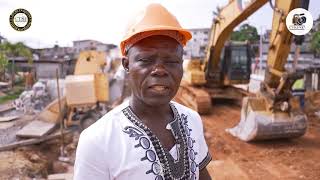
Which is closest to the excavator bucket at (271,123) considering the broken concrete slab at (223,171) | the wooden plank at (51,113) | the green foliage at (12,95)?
the broken concrete slab at (223,171)

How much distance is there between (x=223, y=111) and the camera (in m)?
10.5

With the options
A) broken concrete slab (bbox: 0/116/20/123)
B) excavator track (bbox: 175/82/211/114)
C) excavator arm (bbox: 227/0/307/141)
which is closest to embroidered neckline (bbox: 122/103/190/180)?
excavator arm (bbox: 227/0/307/141)

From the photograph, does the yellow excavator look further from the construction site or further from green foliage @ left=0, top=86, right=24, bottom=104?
green foliage @ left=0, top=86, right=24, bottom=104

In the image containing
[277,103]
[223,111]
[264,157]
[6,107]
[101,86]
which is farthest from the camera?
[6,107]

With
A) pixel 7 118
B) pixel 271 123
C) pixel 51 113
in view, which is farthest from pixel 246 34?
pixel 271 123

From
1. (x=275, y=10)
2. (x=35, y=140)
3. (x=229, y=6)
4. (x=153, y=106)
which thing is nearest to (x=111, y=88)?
(x=35, y=140)

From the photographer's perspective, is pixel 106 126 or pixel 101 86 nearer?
pixel 106 126

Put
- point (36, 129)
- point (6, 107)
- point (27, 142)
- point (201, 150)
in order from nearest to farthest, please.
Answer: point (201, 150), point (27, 142), point (36, 129), point (6, 107)

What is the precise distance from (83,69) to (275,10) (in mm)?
6181

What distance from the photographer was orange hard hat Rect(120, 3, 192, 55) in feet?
4.24

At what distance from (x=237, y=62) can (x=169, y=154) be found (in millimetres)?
9503

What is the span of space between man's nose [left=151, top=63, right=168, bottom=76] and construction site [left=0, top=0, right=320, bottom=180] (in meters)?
1.81

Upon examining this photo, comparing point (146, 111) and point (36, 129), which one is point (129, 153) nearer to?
point (146, 111)

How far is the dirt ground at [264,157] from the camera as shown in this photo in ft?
16.6
